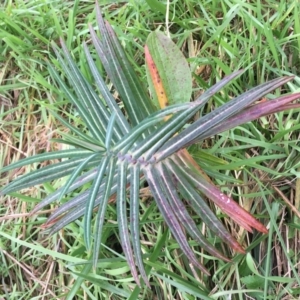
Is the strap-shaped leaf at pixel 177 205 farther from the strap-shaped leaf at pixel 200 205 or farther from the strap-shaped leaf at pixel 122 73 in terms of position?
the strap-shaped leaf at pixel 122 73

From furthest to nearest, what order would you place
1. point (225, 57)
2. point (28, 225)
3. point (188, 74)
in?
point (28, 225), point (225, 57), point (188, 74)

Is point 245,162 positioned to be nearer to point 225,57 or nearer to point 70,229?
point 225,57

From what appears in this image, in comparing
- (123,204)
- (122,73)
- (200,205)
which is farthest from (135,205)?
(122,73)

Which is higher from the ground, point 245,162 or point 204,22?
point 204,22

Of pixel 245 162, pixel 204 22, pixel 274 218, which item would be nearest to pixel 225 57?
pixel 204 22

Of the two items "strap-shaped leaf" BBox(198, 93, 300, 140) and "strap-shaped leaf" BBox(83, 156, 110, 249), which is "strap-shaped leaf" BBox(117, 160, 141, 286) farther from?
"strap-shaped leaf" BBox(198, 93, 300, 140)

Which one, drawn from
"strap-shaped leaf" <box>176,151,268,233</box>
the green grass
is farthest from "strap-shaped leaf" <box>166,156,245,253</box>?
the green grass

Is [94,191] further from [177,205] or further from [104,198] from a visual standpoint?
[177,205]

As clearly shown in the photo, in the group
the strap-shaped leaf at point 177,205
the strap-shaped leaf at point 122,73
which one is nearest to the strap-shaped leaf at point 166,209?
the strap-shaped leaf at point 177,205

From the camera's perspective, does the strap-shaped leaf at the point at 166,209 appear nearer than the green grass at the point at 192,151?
Yes
